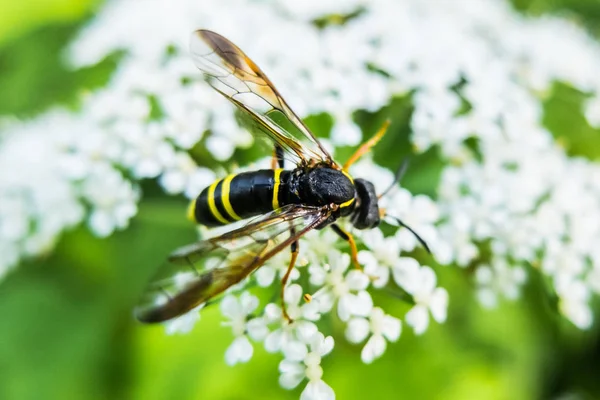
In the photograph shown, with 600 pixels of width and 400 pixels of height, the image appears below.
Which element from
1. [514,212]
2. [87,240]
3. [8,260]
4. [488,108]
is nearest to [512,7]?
[488,108]

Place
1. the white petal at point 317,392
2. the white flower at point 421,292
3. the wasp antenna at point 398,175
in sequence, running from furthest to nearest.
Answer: the wasp antenna at point 398,175 < the white flower at point 421,292 < the white petal at point 317,392

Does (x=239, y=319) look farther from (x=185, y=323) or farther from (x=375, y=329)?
(x=375, y=329)

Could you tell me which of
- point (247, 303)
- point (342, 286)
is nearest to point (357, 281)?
point (342, 286)

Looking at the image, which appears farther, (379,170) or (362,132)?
(362,132)

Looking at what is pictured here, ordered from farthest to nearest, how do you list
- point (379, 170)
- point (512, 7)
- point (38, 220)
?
point (512, 7)
point (38, 220)
point (379, 170)

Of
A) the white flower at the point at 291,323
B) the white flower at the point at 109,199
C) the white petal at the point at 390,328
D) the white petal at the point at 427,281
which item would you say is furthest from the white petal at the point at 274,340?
the white flower at the point at 109,199

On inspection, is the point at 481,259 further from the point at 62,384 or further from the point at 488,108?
the point at 62,384

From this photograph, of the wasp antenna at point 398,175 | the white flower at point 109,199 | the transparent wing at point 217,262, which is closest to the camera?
the transparent wing at point 217,262

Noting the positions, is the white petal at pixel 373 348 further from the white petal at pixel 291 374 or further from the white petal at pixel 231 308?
the white petal at pixel 231 308
